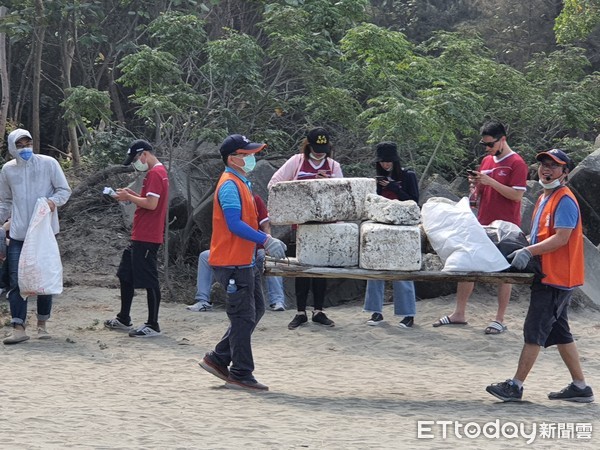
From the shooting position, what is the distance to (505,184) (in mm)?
8914

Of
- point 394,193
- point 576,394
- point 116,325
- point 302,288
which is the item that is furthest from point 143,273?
point 576,394

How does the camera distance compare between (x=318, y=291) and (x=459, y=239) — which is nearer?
(x=459, y=239)

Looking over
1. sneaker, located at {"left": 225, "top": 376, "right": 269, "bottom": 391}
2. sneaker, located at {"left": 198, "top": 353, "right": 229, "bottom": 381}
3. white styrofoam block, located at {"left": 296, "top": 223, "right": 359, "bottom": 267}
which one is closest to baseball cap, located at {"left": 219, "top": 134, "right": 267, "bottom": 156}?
white styrofoam block, located at {"left": 296, "top": 223, "right": 359, "bottom": 267}

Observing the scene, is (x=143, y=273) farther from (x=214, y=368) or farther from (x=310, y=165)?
(x=214, y=368)

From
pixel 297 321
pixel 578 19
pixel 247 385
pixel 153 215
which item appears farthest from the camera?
pixel 578 19

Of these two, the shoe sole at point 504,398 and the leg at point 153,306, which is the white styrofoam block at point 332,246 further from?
the leg at point 153,306

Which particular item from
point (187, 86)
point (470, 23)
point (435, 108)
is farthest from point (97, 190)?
point (470, 23)

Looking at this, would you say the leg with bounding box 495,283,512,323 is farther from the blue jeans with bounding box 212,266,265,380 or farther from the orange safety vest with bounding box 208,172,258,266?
the orange safety vest with bounding box 208,172,258,266

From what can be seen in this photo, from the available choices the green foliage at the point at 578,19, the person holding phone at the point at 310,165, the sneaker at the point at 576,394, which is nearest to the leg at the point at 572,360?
the sneaker at the point at 576,394

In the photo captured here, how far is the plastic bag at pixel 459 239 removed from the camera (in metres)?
7.07

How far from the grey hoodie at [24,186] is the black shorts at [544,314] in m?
4.13

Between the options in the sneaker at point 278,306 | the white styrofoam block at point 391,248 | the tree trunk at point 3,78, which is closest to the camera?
the white styrofoam block at point 391,248

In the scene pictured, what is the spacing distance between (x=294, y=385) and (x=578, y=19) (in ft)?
45.0

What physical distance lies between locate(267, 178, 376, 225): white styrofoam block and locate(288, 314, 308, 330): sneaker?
1.64 m
